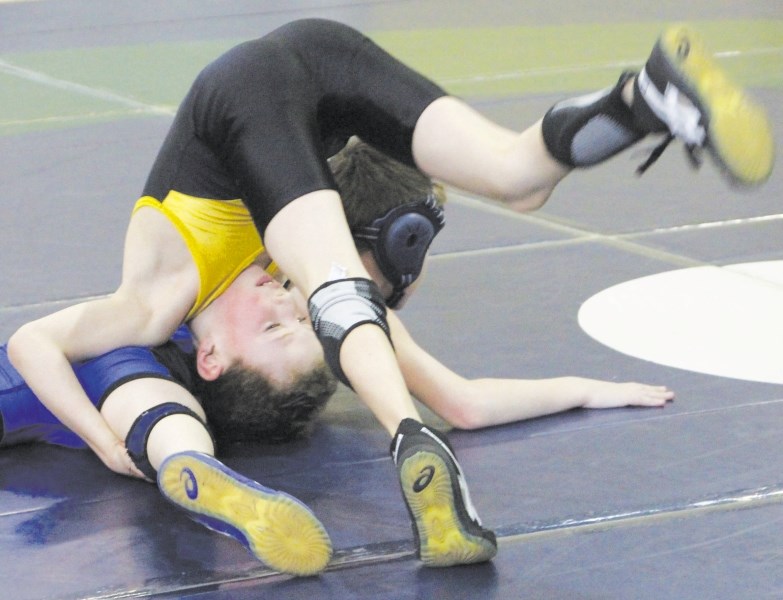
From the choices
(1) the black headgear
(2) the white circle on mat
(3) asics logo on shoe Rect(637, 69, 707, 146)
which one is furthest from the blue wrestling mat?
(3) asics logo on shoe Rect(637, 69, 707, 146)

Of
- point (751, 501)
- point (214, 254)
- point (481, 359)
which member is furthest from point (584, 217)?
point (751, 501)

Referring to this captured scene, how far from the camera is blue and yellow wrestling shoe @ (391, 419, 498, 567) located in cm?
207

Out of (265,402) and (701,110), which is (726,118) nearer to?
(701,110)

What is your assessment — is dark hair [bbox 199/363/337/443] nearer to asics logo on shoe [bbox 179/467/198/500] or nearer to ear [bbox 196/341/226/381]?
ear [bbox 196/341/226/381]

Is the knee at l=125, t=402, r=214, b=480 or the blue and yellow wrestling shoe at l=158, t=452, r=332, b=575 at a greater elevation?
the blue and yellow wrestling shoe at l=158, t=452, r=332, b=575

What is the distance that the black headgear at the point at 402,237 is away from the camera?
2854 millimetres

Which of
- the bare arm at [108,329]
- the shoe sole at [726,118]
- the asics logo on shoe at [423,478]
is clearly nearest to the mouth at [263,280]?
the bare arm at [108,329]

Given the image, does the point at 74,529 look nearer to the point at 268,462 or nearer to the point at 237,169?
the point at 268,462

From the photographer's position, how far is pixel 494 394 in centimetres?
274

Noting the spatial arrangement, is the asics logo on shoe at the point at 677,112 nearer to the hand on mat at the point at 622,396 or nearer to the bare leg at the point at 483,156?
the bare leg at the point at 483,156

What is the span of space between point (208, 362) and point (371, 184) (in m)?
0.51

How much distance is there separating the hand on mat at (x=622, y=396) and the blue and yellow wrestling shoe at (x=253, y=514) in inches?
32.5

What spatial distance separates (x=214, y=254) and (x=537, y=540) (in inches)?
37.4

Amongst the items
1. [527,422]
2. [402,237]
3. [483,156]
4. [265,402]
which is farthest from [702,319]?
[265,402]
